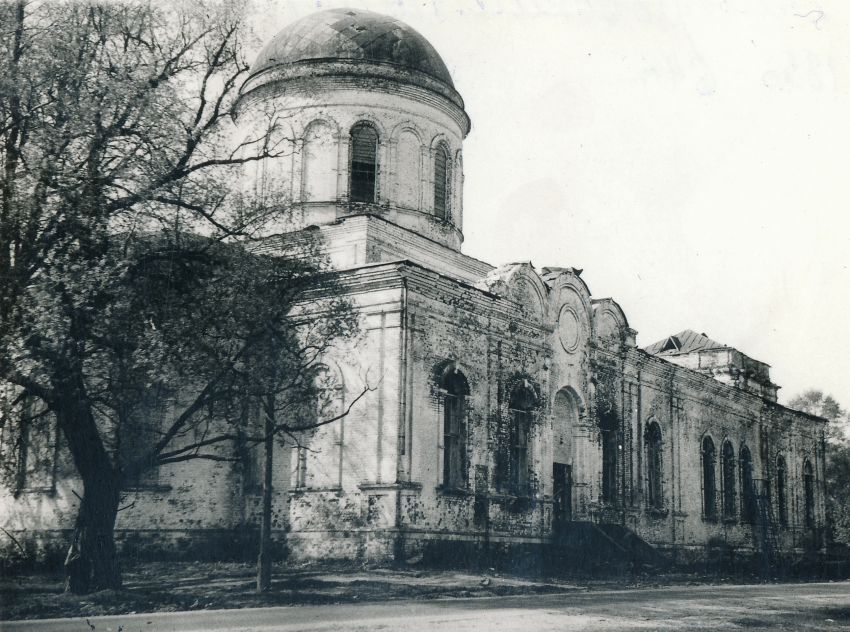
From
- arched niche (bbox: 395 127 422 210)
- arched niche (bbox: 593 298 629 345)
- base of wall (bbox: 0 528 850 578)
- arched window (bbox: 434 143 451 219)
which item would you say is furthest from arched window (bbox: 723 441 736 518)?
arched niche (bbox: 395 127 422 210)

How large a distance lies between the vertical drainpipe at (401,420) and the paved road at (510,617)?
3.51 metres

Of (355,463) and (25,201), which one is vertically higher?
(25,201)

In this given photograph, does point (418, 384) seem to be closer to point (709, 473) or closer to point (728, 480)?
point (709, 473)

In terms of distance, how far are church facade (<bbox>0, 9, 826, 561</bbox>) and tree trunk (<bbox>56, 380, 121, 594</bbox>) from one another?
14.4 feet

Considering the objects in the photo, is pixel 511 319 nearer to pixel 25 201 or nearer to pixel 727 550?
pixel 25 201

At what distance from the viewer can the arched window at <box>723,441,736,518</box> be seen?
1381 inches

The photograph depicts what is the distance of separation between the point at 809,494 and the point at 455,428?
2718 cm

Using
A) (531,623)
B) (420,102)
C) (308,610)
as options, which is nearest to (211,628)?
(308,610)

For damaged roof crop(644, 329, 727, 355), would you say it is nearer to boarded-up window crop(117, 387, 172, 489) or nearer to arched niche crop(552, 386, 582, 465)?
arched niche crop(552, 386, 582, 465)

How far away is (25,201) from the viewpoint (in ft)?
44.6

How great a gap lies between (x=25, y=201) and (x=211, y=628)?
21.7 ft

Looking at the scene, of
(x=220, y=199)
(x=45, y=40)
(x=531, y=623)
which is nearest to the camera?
(x=531, y=623)

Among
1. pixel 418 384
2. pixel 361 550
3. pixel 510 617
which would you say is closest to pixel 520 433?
pixel 418 384

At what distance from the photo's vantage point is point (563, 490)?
2584 cm
